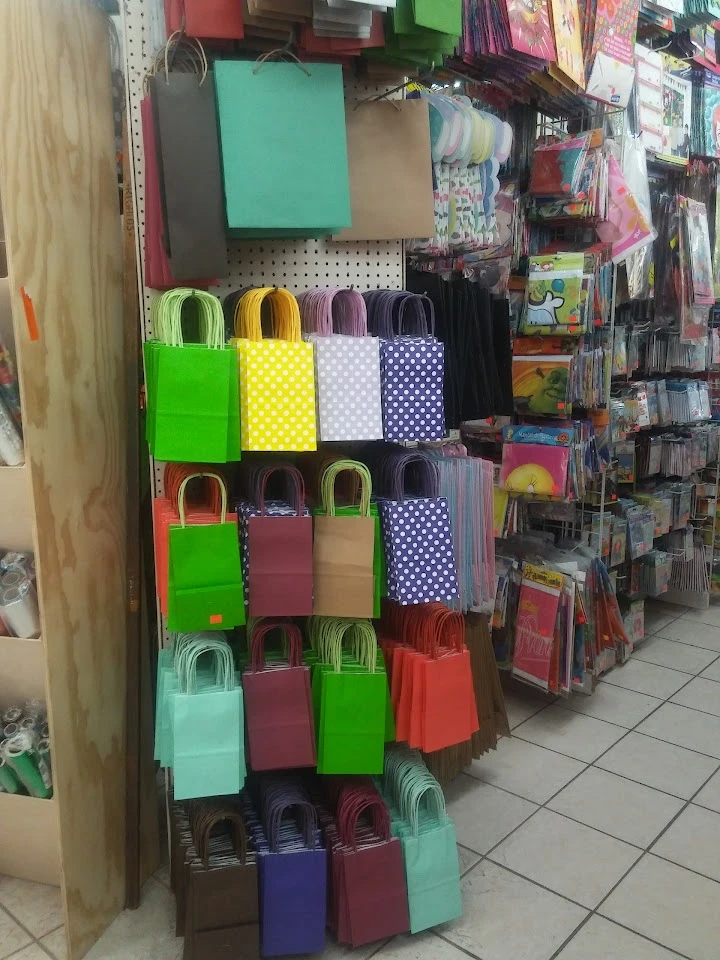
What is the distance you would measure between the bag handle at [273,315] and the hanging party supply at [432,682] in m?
0.81

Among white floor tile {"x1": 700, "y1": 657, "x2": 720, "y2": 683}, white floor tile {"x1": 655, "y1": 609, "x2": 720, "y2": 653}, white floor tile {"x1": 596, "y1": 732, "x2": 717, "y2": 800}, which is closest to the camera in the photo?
white floor tile {"x1": 596, "y1": 732, "x2": 717, "y2": 800}

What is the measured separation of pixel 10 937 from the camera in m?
1.98

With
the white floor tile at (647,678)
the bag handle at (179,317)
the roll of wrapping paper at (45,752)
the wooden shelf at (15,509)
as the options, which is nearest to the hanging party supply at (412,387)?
the bag handle at (179,317)

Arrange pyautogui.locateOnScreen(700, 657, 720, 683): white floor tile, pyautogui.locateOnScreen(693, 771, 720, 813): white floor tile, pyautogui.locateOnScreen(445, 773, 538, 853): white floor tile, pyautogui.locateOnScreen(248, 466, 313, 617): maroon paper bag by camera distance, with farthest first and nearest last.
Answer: pyautogui.locateOnScreen(700, 657, 720, 683): white floor tile, pyautogui.locateOnScreen(693, 771, 720, 813): white floor tile, pyautogui.locateOnScreen(445, 773, 538, 853): white floor tile, pyautogui.locateOnScreen(248, 466, 313, 617): maroon paper bag

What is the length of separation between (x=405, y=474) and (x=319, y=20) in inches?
42.4

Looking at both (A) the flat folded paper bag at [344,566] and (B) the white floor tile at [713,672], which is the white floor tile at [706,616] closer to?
(B) the white floor tile at [713,672]

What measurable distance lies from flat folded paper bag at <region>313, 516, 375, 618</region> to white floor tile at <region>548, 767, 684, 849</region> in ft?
4.10

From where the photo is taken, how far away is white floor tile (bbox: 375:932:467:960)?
6.21 feet

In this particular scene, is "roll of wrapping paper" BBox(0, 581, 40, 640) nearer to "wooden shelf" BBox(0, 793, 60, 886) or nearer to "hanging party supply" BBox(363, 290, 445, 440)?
"wooden shelf" BBox(0, 793, 60, 886)

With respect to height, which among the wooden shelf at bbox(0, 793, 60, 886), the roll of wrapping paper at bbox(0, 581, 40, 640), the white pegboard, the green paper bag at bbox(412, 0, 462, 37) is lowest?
the wooden shelf at bbox(0, 793, 60, 886)

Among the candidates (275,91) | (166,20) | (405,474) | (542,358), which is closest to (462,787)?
(405,474)

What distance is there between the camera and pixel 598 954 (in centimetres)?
191

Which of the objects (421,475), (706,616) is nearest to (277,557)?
(421,475)

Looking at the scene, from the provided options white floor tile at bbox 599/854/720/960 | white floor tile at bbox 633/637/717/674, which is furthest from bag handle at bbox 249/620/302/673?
white floor tile at bbox 633/637/717/674
